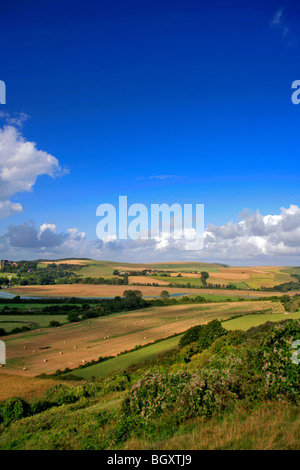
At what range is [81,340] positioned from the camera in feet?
148

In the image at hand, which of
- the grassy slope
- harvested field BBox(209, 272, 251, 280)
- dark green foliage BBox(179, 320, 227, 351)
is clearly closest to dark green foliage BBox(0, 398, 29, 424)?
the grassy slope

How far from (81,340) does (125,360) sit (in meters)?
14.0

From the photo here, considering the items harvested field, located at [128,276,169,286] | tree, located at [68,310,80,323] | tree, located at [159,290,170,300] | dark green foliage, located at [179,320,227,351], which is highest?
dark green foliage, located at [179,320,227,351]

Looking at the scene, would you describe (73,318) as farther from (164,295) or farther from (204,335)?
(164,295)

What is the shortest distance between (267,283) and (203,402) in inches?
4522

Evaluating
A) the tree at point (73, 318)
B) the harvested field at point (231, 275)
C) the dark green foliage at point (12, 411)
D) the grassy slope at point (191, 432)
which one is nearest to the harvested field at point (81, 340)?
the tree at point (73, 318)

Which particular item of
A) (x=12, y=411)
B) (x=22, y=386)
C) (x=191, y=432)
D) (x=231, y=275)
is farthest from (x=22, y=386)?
(x=231, y=275)

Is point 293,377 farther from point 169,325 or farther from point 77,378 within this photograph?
point 169,325

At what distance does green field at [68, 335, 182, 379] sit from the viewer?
101ft

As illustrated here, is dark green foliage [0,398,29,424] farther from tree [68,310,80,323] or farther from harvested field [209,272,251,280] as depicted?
harvested field [209,272,251,280]

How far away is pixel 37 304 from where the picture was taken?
263ft

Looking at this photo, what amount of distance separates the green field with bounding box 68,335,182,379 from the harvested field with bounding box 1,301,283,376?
7.47ft
